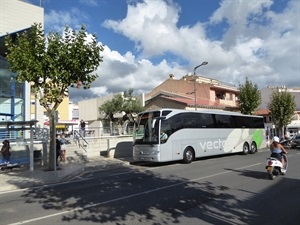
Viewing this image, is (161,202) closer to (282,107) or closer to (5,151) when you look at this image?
(5,151)

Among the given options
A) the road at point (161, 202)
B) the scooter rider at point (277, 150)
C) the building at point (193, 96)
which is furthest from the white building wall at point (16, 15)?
the building at point (193, 96)

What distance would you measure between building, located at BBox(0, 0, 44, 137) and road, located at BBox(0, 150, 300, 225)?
582 inches

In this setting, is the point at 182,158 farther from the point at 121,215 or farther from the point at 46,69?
the point at 121,215

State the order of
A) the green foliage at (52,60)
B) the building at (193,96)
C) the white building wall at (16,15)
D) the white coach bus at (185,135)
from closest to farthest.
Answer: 1. the green foliage at (52,60)
2. the white coach bus at (185,135)
3. the white building wall at (16,15)
4. the building at (193,96)

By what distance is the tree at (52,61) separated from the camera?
46.9 feet

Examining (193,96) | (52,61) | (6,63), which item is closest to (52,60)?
(52,61)

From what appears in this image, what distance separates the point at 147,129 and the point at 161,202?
967cm

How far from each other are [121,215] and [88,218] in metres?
0.73

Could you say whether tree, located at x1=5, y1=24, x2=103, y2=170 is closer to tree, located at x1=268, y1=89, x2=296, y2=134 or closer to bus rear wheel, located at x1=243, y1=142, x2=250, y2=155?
bus rear wheel, located at x1=243, y1=142, x2=250, y2=155

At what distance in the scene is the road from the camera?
21.8ft

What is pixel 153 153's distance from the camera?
17.1 m

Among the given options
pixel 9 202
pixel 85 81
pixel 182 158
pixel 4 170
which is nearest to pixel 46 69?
pixel 85 81

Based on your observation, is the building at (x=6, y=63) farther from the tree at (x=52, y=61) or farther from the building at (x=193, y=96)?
the building at (x=193, y=96)

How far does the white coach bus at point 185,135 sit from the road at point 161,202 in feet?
16.9
